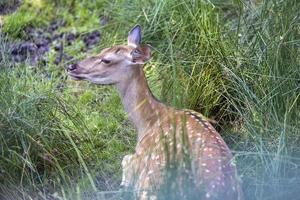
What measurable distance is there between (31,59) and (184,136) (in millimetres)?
4186

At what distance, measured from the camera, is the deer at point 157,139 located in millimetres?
4715

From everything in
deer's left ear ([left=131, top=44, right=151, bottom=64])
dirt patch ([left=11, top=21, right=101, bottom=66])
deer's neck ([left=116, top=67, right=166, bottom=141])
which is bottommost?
dirt patch ([left=11, top=21, right=101, bottom=66])

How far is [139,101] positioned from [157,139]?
52cm

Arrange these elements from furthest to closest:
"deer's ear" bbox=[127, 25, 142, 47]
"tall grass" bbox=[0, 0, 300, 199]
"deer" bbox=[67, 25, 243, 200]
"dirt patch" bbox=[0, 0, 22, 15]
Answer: "dirt patch" bbox=[0, 0, 22, 15], "deer's ear" bbox=[127, 25, 142, 47], "tall grass" bbox=[0, 0, 300, 199], "deer" bbox=[67, 25, 243, 200]

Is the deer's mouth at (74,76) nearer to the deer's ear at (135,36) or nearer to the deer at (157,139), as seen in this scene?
the deer at (157,139)

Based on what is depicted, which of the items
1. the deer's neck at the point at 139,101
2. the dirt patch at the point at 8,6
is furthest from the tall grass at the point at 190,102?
the dirt patch at the point at 8,6

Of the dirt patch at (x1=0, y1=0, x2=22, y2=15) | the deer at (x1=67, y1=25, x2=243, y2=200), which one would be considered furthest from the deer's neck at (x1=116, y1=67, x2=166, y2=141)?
the dirt patch at (x1=0, y1=0, x2=22, y2=15)

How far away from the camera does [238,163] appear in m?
5.69

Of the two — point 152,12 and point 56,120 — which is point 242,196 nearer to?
point 56,120

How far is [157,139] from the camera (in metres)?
5.68

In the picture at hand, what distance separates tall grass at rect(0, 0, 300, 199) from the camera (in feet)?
18.4

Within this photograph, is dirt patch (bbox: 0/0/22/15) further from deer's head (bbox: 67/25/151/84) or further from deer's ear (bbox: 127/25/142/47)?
deer's head (bbox: 67/25/151/84)

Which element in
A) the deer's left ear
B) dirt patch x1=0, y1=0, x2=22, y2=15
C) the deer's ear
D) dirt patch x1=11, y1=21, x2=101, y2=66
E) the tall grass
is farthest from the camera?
dirt patch x1=0, y1=0, x2=22, y2=15

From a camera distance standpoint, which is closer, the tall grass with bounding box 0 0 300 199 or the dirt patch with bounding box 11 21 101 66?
the tall grass with bounding box 0 0 300 199
